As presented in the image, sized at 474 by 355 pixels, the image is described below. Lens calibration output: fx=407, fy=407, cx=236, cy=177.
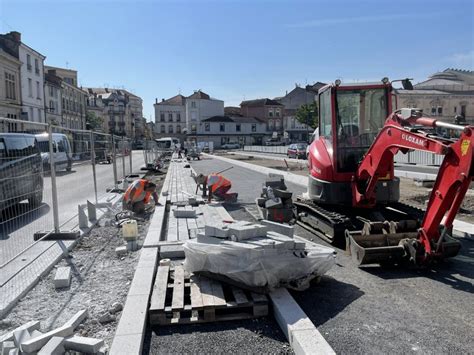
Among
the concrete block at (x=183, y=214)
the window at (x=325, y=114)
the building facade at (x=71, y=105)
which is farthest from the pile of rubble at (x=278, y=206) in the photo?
the building facade at (x=71, y=105)

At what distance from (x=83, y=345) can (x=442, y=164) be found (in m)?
4.38

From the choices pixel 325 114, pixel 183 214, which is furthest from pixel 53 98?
pixel 325 114

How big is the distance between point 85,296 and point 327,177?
4.64m

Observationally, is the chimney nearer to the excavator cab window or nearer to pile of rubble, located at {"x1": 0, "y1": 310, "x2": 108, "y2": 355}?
the excavator cab window

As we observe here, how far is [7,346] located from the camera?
3316 mm

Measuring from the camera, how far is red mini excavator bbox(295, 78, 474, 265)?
499 cm

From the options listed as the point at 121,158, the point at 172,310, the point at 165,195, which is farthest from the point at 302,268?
the point at 121,158

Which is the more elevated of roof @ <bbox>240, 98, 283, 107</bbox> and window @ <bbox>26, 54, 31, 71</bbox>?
roof @ <bbox>240, 98, 283, 107</bbox>

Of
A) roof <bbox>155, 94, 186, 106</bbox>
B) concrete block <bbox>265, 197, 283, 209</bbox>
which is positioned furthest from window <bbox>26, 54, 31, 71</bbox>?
roof <bbox>155, 94, 186, 106</bbox>

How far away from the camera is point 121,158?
16.7 m

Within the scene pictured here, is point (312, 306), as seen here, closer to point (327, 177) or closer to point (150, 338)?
point (150, 338)

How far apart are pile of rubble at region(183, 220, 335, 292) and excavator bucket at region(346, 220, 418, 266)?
90cm

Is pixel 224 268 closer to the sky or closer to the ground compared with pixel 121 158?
closer to the ground

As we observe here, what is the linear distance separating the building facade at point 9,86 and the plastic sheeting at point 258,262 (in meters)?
40.0
